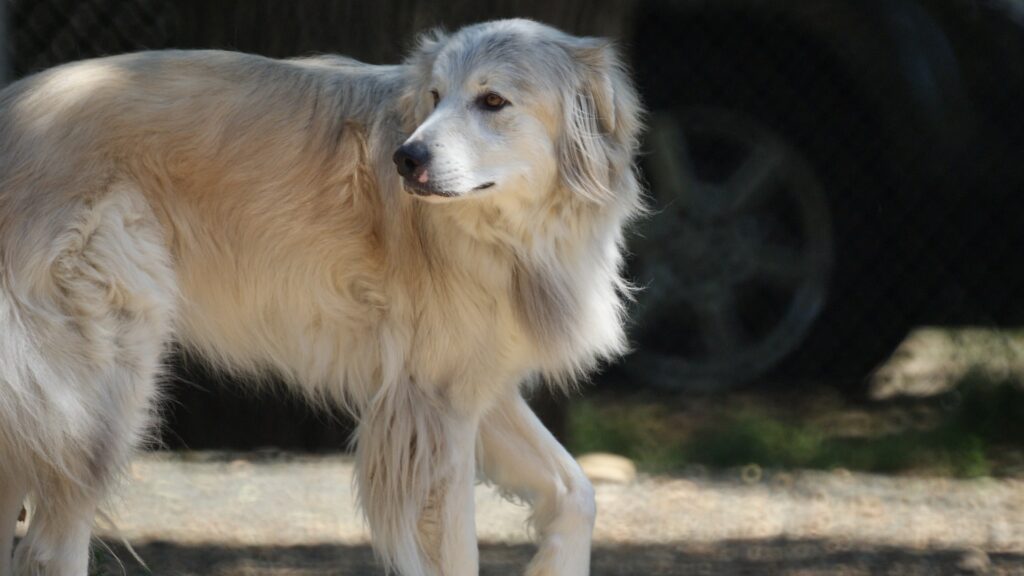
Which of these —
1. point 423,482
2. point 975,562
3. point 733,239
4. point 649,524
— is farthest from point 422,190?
point 733,239

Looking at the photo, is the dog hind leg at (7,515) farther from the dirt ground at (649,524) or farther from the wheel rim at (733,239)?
the wheel rim at (733,239)

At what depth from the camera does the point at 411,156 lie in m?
3.73

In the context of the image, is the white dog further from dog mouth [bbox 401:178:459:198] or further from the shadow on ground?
the shadow on ground

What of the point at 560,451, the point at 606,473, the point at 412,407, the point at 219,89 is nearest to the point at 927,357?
the point at 606,473

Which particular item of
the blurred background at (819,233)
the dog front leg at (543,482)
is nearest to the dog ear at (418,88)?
the dog front leg at (543,482)

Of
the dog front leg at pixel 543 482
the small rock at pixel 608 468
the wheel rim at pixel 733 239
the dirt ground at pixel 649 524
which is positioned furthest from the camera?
the wheel rim at pixel 733 239

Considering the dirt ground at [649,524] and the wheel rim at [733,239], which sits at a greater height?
the wheel rim at [733,239]

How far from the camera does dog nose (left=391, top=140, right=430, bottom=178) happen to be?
3.73 m

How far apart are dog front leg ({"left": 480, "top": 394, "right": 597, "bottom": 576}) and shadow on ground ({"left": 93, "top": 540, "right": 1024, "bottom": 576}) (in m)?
0.71

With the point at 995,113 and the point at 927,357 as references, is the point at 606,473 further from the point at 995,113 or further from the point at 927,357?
the point at 995,113

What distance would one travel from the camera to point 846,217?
21.5ft

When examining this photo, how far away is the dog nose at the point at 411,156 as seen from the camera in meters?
3.73

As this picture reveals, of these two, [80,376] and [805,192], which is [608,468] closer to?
[805,192]

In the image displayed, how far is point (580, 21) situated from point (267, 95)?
192cm
